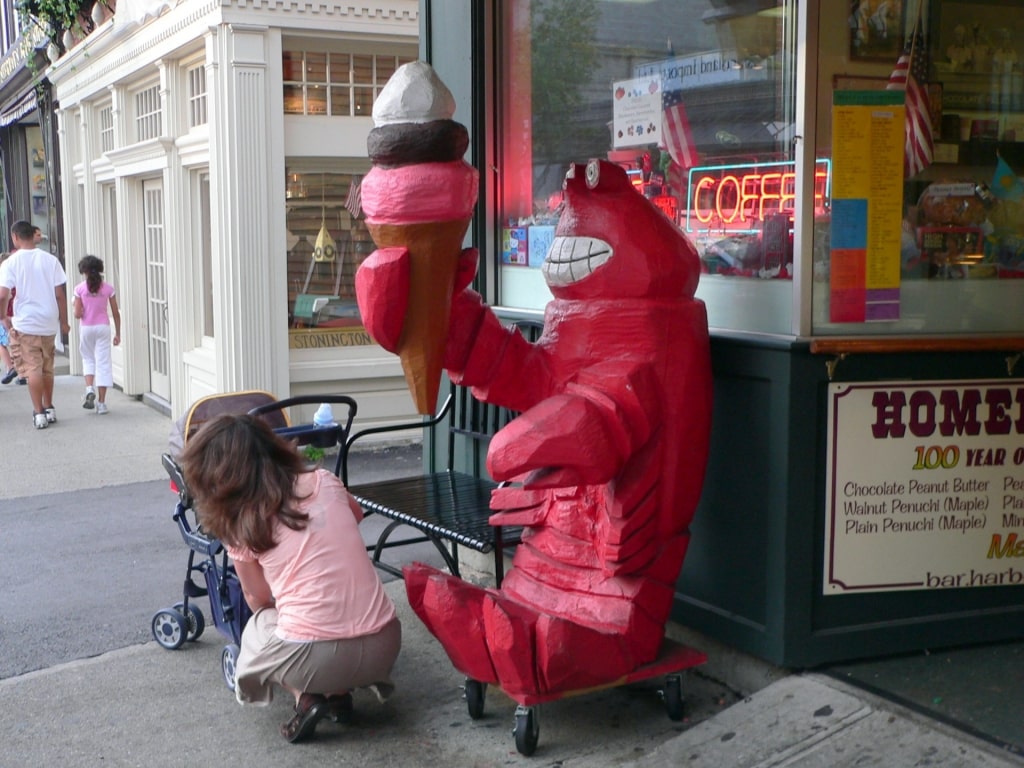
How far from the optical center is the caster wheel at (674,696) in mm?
3973

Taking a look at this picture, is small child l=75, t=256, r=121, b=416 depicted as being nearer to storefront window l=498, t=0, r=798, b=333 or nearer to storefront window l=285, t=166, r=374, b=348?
storefront window l=285, t=166, r=374, b=348

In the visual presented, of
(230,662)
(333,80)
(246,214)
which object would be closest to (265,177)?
(246,214)

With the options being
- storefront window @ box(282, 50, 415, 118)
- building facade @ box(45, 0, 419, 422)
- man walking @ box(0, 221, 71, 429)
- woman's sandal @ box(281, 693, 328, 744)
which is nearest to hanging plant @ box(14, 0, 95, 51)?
building facade @ box(45, 0, 419, 422)

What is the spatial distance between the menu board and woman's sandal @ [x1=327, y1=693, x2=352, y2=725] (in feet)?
6.97

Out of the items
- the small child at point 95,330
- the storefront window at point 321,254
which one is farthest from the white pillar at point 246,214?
the small child at point 95,330

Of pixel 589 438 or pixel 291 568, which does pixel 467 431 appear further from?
pixel 589 438

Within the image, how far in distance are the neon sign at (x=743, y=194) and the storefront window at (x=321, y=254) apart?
5.28 meters

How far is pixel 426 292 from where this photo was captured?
363 centimetres

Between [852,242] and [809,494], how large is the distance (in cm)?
85

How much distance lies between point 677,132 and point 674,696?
216 cm

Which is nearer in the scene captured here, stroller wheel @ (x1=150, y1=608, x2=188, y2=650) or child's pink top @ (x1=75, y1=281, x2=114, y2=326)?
stroller wheel @ (x1=150, y1=608, x2=188, y2=650)

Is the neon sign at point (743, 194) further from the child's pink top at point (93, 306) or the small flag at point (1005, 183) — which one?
the child's pink top at point (93, 306)

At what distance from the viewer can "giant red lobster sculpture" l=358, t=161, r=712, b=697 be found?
362cm

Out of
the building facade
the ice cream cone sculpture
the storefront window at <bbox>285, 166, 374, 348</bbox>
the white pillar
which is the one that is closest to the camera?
the ice cream cone sculpture
